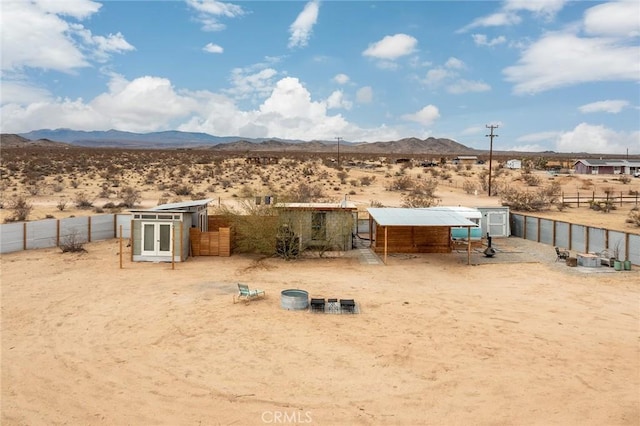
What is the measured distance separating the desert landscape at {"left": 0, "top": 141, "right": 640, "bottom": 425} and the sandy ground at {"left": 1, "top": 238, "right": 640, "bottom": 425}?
1.7 inches

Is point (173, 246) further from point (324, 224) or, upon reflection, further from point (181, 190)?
point (181, 190)

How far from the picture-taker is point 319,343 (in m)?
11.8

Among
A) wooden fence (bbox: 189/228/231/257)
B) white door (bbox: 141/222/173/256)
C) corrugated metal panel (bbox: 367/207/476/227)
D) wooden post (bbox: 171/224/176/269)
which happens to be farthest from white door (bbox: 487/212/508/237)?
white door (bbox: 141/222/173/256)

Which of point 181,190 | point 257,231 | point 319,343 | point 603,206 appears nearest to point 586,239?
point 257,231

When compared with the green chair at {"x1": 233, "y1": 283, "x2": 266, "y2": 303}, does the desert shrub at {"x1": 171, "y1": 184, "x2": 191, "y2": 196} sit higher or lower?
higher

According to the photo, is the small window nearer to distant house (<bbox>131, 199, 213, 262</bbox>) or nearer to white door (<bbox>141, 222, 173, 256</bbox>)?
distant house (<bbox>131, 199, 213, 262</bbox>)

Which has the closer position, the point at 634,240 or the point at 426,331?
the point at 426,331

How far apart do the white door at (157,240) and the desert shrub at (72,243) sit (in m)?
3.64

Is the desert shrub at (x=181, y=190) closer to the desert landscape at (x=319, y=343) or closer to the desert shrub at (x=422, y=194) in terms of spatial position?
the desert shrub at (x=422, y=194)

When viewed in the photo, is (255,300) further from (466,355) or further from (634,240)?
(634,240)

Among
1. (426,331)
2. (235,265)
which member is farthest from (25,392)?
(235,265)

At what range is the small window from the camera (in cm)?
2338

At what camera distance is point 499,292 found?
1669 cm

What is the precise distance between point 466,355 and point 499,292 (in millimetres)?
6178
